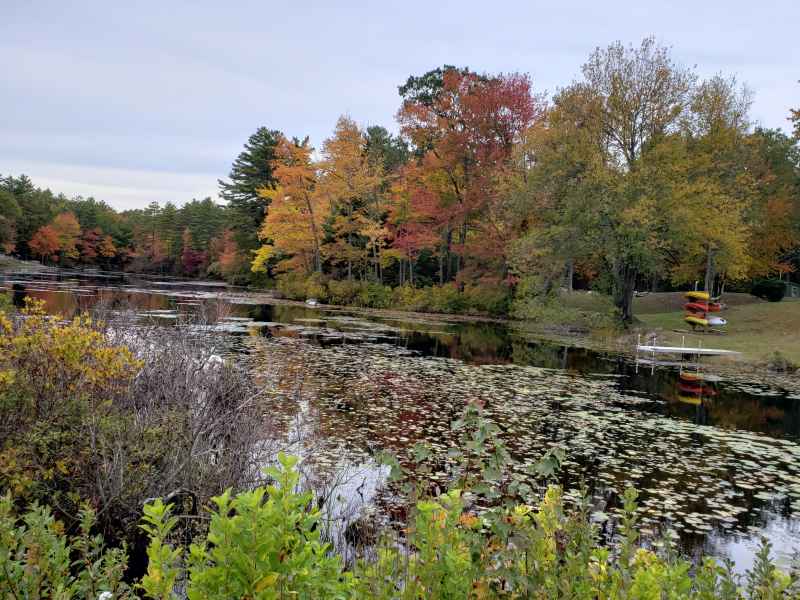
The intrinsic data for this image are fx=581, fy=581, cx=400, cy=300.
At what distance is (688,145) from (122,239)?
293 ft

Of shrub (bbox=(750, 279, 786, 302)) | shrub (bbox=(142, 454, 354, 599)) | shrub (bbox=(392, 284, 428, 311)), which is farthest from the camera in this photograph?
shrub (bbox=(750, 279, 786, 302))

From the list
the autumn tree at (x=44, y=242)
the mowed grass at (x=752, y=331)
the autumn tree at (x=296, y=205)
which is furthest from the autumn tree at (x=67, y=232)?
the mowed grass at (x=752, y=331)

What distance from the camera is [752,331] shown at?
1147 inches

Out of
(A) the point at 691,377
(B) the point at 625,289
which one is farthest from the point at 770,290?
(A) the point at 691,377

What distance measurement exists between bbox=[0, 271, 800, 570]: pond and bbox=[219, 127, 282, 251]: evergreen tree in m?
40.0

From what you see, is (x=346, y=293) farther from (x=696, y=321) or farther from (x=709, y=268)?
(x=709, y=268)

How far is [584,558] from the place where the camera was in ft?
10.9

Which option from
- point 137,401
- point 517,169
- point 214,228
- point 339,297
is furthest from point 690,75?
point 214,228

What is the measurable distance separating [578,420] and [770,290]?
3513 centimetres

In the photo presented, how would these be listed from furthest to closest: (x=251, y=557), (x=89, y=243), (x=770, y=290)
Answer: (x=89, y=243) → (x=770, y=290) → (x=251, y=557)

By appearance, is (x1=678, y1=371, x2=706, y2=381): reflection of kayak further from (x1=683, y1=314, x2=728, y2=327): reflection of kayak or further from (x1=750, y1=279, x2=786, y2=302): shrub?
(x1=750, y1=279, x2=786, y2=302): shrub

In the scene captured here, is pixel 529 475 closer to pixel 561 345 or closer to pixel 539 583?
pixel 539 583

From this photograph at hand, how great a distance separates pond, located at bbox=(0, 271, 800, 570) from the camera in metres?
7.70

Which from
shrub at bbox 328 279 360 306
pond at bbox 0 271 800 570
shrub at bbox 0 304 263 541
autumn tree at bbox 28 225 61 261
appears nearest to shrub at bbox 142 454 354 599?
pond at bbox 0 271 800 570
